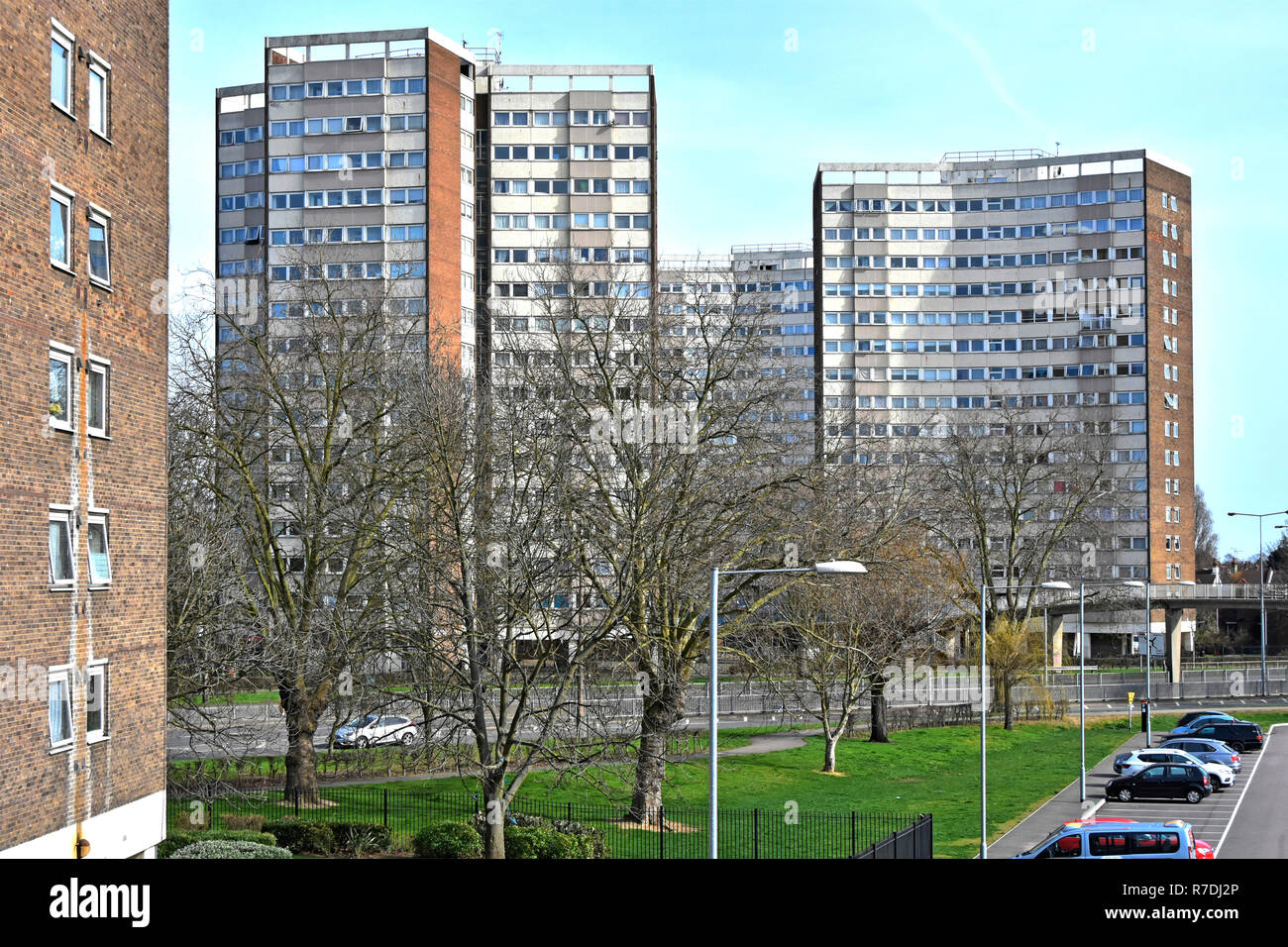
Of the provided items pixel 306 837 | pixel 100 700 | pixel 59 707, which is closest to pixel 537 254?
pixel 306 837

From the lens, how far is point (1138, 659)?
3408 inches

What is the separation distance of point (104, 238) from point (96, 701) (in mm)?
7270

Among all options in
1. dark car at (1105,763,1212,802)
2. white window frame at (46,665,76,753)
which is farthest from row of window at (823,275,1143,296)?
white window frame at (46,665,76,753)

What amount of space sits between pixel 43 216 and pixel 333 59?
6942 cm

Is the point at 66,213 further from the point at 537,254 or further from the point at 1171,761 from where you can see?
the point at 537,254

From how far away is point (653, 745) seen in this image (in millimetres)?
31047

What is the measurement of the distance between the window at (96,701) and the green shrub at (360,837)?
8.33 meters

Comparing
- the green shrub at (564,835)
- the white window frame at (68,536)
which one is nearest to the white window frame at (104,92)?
the white window frame at (68,536)

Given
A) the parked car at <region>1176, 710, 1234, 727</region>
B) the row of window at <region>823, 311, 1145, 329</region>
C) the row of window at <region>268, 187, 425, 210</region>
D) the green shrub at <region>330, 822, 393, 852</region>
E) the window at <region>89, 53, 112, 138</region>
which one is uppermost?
the row of window at <region>268, 187, 425, 210</region>

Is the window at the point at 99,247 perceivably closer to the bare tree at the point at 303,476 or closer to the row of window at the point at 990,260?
the bare tree at the point at 303,476

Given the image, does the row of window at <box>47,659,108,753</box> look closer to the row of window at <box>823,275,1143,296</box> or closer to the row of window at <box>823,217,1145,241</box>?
the row of window at <box>823,275,1143,296</box>

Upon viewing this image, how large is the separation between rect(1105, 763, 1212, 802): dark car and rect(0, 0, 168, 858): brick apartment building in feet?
95.3

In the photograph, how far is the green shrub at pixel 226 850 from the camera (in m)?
19.6

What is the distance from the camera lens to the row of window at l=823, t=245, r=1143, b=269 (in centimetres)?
9875
